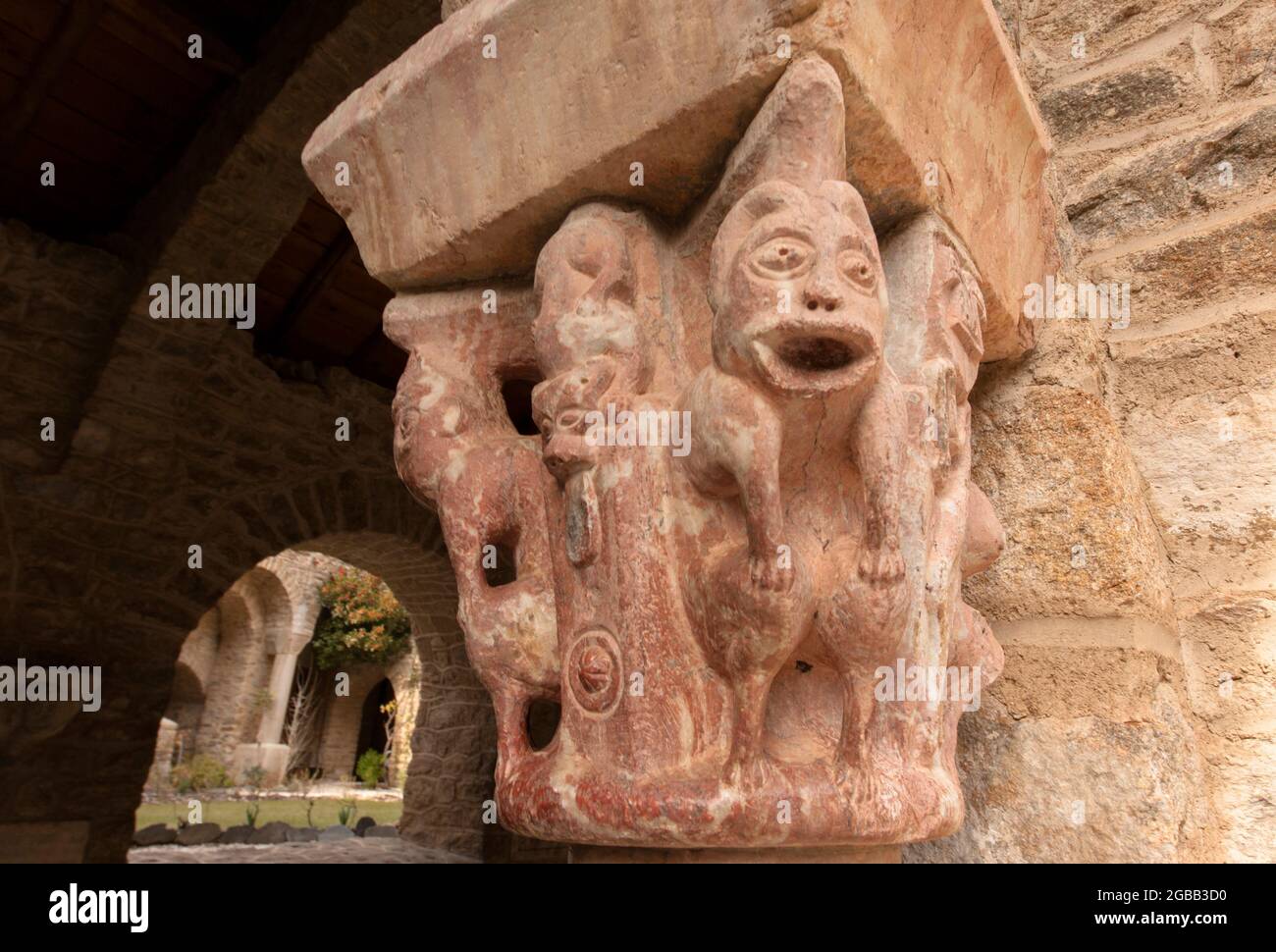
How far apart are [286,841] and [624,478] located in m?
6.49

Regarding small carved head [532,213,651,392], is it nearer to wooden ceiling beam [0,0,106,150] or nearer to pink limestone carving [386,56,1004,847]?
pink limestone carving [386,56,1004,847]

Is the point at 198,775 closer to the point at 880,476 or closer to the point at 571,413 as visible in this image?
the point at 571,413

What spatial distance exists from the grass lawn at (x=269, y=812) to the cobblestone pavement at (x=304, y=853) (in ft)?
5.43

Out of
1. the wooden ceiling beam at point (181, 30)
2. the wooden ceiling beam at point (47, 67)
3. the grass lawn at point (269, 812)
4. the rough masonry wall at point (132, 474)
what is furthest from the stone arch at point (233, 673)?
the wooden ceiling beam at point (181, 30)

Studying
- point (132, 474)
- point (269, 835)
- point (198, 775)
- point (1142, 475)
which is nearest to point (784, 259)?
point (1142, 475)

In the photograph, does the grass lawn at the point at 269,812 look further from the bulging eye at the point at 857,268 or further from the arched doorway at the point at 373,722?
the bulging eye at the point at 857,268

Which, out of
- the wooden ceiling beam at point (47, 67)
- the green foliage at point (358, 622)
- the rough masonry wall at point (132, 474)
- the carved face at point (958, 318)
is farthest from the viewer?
the green foliage at point (358, 622)

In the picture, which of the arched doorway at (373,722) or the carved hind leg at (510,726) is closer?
the carved hind leg at (510,726)

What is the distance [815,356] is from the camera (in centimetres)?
80

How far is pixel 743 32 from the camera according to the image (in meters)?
0.86

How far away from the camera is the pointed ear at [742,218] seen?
827 millimetres

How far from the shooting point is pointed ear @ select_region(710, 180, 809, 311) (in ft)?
2.71

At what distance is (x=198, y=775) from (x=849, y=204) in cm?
1100
